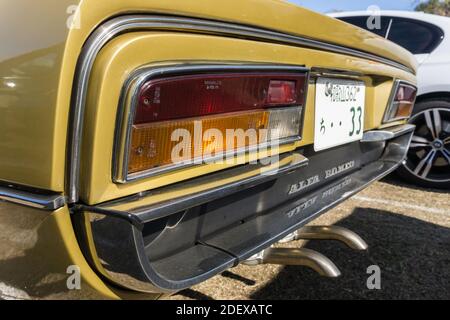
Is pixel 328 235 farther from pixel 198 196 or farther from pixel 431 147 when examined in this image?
pixel 431 147

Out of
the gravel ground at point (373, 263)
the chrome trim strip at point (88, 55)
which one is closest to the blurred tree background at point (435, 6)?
the gravel ground at point (373, 263)

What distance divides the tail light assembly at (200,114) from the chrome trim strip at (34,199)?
13 cm

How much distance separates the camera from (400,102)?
242 cm

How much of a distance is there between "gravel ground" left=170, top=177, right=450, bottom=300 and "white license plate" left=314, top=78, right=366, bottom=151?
0.85m

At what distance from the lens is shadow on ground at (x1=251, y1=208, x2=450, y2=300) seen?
2178 mm

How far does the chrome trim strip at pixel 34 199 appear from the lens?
Result: 88 cm

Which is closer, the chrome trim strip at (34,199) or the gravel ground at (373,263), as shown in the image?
the chrome trim strip at (34,199)

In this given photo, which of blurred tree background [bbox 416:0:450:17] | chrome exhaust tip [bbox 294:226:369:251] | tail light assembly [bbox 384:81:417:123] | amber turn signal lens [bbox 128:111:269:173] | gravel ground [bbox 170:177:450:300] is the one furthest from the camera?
blurred tree background [bbox 416:0:450:17]

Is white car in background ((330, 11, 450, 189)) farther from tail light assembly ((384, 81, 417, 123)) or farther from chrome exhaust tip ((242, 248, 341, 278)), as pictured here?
chrome exhaust tip ((242, 248, 341, 278))

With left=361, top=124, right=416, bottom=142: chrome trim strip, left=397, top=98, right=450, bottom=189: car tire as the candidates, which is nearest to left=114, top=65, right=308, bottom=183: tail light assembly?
left=361, top=124, right=416, bottom=142: chrome trim strip

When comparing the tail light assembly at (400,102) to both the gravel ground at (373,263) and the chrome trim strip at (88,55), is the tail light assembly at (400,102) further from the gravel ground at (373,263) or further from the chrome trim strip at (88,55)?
the chrome trim strip at (88,55)
